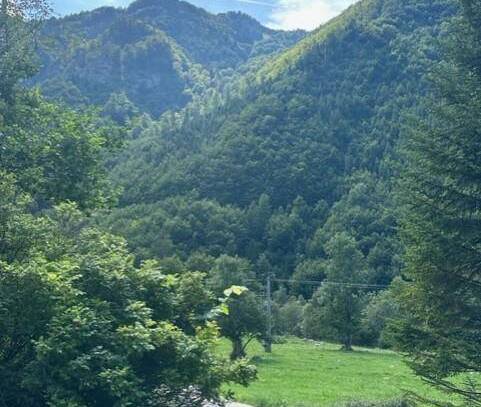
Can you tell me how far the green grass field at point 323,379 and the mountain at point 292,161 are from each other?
96.7 ft

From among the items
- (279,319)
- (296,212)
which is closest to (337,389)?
(279,319)

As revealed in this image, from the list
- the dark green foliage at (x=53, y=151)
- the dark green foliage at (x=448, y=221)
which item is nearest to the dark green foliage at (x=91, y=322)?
the dark green foliage at (x=53, y=151)

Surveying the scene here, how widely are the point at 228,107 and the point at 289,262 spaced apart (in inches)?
1842

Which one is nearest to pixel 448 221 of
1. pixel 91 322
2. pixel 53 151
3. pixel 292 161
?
pixel 53 151

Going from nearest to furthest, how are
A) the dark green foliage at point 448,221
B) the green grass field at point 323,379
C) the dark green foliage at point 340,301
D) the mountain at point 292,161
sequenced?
the dark green foliage at point 448,221
the green grass field at point 323,379
the dark green foliage at point 340,301
the mountain at point 292,161

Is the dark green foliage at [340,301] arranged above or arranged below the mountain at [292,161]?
below

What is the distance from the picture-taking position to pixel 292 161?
10444 cm

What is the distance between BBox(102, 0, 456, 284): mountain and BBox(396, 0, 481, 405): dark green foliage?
57.3 m

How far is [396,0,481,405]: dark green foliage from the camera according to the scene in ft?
35.2

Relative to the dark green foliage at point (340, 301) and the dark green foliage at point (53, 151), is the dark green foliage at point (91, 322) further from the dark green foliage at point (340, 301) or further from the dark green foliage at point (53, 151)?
the dark green foliage at point (340, 301)

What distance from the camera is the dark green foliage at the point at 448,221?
35.2 feet

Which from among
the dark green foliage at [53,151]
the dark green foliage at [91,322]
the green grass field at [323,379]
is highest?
the dark green foliage at [53,151]

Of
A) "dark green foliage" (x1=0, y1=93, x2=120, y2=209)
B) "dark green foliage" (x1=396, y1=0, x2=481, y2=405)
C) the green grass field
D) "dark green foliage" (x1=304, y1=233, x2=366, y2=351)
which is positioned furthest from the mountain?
"dark green foliage" (x1=0, y1=93, x2=120, y2=209)

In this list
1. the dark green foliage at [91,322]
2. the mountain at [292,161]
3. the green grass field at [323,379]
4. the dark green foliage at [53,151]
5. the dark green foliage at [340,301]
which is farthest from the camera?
the mountain at [292,161]
